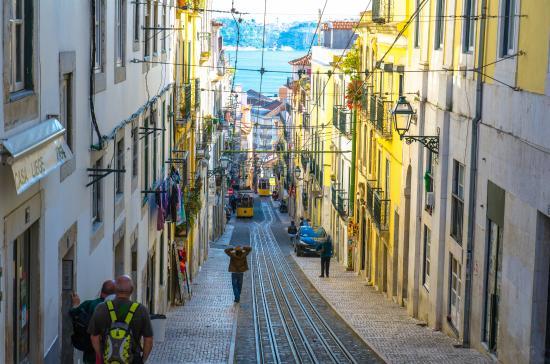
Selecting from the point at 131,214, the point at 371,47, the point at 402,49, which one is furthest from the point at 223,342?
the point at 371,47

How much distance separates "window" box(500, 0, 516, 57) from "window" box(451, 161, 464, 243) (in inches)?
142

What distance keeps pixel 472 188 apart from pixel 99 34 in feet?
22.2

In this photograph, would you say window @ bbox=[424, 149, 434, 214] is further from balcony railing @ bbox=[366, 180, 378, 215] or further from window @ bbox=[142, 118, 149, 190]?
balcony railing @ bbox=[366, 180, 378, 215]

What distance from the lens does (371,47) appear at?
31.8 metres

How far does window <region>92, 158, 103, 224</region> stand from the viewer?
42.4ft

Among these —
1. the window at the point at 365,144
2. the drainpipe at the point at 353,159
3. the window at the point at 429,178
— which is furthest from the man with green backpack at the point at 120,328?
the drainpipe at the point at 353,159

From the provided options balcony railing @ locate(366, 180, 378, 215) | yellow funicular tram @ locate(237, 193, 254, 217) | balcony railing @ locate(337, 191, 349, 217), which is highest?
balcony railing @ locate(366, 180, 378, 215)

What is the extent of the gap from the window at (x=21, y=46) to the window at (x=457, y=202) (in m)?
10.6

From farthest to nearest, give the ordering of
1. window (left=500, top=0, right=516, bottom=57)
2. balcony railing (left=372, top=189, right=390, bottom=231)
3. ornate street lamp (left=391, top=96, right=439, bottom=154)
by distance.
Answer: balcony railing (left=372, top=189, right=390, bottom=231), ornate street lamp (left=391, top=96, right=439, bottom=154), window (left=500, top=0, right=516, bottom=57)

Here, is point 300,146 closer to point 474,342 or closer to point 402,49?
point 402,49

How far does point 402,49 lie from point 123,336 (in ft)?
61.8

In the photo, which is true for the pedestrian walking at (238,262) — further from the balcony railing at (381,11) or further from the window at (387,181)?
the balcony railing at (381,11)

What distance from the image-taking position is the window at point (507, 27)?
46.3ft

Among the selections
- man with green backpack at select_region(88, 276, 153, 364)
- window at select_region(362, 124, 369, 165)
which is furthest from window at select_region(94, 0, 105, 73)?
window at select_region(362, 124, 369, 165)
